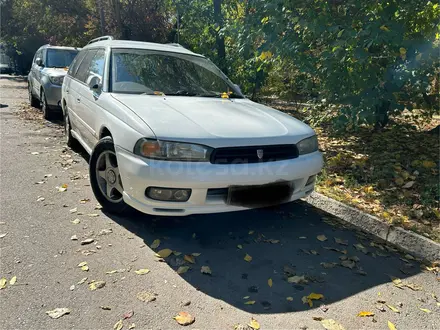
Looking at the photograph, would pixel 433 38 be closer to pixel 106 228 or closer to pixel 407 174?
pixel 407 174

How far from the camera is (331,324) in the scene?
87.4 inches

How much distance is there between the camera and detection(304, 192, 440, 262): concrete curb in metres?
3.14

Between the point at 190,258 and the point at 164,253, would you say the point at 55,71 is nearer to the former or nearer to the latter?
the point at 164,253

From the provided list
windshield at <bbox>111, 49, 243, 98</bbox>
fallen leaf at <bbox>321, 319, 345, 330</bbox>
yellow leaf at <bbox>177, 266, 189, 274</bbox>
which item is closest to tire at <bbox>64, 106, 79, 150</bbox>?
windshield at <bbox>111, 49, 243, 98</bbox>

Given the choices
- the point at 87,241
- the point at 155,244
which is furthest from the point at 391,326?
the point at 87,241

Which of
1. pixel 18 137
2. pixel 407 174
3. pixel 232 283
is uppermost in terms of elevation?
pixel 407 174

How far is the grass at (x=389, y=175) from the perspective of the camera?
12.1 feet

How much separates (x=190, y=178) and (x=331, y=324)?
4.61ft

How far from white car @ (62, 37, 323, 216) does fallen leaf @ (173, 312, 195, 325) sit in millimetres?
860

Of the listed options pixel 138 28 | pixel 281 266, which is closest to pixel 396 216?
pixel 281 266

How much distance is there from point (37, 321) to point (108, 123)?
1863 millimetres

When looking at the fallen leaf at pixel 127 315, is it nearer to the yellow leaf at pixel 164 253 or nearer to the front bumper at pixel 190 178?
the yellow leaf at pixel 164 253

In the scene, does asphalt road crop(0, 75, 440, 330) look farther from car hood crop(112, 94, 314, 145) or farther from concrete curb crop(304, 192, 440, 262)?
car hood crop(112, 94, 314, 145)

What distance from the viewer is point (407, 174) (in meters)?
4.54
